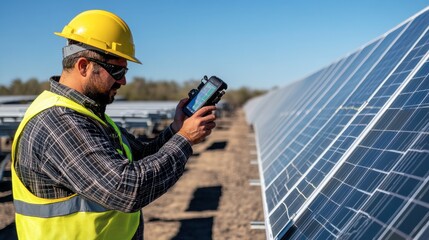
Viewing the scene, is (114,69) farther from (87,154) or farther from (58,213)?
(58,213)

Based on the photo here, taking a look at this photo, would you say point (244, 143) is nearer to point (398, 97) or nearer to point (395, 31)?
point (395, 31)

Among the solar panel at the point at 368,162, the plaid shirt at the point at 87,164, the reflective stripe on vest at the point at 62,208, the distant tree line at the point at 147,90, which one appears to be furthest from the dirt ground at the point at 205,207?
the distant tree line at the point at 147,90

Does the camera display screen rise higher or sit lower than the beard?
higher

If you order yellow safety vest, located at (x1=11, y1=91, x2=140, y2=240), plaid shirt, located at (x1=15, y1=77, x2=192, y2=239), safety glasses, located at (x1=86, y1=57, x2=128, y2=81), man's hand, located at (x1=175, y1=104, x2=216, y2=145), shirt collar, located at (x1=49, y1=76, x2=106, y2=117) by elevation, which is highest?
safety glasses, located at (x1=86, y1=57, x2=128, y2=81)

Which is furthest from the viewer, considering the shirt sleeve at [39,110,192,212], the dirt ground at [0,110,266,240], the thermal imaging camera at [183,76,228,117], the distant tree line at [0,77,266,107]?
the distant tree line at [0,77,266,107]

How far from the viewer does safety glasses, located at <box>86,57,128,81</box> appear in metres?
2.54

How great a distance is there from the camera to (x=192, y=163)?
15.9 meters

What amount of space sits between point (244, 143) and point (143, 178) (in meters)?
21.0

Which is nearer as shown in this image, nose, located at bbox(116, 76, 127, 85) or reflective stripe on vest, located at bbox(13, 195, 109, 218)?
reflective stripe on vest, located at bbox(13, 195, 109, 218)

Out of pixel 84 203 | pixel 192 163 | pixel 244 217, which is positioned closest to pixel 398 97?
pixel 84 203

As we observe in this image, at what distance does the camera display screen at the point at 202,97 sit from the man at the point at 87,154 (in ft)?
0.49

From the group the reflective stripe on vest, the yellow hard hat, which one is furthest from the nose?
the reflective stripe on vest

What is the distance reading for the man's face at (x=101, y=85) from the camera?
2.54 metres

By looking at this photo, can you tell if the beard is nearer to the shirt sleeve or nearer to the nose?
the nose
